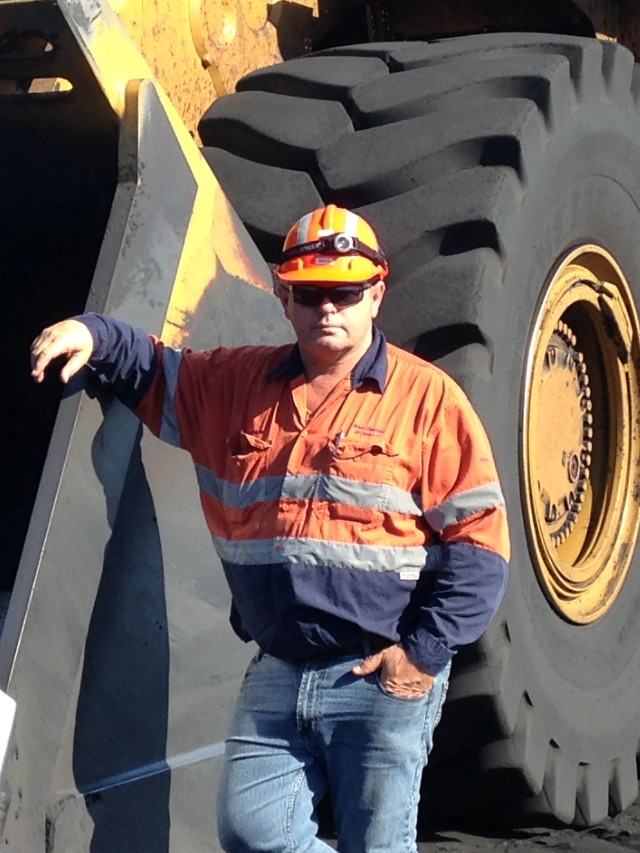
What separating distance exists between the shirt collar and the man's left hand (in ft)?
1.37

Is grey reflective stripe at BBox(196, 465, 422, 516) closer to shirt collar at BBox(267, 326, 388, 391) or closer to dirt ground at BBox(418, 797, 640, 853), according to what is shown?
shirt collar at BBox(267, 326, 388, 391)

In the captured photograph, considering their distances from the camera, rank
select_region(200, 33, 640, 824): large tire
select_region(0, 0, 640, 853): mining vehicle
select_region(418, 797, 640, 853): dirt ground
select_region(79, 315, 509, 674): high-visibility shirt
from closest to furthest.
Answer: select_region(79, 315, 509, 674): high-visibility shirt < select_region(0, 0, 640, 853): mining vehicle < select_region(200, 33, 640, 824): large tire < select_region(418, 797, 640, 853): dirt ground

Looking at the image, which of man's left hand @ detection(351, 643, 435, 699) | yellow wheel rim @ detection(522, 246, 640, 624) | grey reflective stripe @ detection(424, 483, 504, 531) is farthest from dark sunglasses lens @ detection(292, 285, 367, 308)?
yellow wheel rim @ detection(522, 246, 640, 624)

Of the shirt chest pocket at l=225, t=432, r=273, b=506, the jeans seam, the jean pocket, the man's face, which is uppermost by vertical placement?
the man's face

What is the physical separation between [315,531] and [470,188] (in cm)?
100

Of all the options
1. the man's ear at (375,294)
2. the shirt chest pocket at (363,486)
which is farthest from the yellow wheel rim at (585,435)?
the shirt chest pocket at (363,486)

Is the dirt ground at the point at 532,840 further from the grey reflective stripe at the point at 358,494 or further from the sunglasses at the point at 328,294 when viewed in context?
the sunglasses at the point at 328,294

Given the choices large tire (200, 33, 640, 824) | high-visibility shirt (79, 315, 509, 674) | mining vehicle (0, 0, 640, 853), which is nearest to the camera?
high-visibility shirt (79, 315, 509, 674)

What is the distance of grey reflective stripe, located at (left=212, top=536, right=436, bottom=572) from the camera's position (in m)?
2.33

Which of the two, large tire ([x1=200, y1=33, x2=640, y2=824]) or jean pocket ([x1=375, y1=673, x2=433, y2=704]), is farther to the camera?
large tire ([x1=200, y1=33, x2=640, y2=824])

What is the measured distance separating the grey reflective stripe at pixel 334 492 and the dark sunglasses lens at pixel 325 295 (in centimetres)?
27

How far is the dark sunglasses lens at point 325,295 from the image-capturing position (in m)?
2.35

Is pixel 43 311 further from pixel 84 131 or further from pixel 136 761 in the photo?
pixel 136 761

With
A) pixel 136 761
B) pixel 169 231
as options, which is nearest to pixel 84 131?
pixel 169 231
